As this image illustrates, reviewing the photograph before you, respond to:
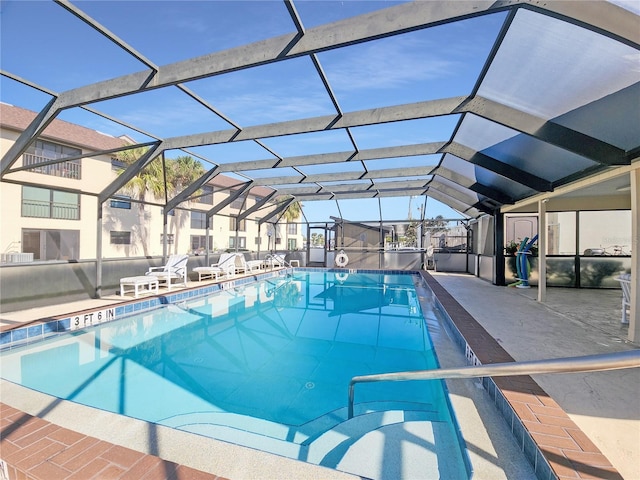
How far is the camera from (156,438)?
201 cm

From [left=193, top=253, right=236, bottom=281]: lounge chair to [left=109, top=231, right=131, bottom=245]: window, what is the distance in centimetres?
860

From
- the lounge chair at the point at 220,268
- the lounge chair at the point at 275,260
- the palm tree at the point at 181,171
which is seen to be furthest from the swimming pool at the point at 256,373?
the palm tree at the point at 181,171

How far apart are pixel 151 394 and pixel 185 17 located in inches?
172

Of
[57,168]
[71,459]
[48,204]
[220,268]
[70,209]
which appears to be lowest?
[71,459]

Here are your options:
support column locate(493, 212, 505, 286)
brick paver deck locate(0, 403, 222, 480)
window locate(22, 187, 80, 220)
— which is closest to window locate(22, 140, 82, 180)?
window locate(22, 187, 80, 220)

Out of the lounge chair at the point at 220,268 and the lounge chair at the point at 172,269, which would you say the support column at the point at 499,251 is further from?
the lounge chair at the point at 172,269

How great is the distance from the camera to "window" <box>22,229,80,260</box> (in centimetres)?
1387

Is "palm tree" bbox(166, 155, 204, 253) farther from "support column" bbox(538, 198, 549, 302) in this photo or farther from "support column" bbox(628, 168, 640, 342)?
"support column" bbox(628, 168, 640, 342)

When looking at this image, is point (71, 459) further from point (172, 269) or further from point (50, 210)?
point (50, 210)

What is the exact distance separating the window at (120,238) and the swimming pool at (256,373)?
1156 centimetres

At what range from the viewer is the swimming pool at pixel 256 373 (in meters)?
2.62

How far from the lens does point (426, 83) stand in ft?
14.0

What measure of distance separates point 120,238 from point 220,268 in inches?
373

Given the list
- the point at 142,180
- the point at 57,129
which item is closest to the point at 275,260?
the point at 142,180
